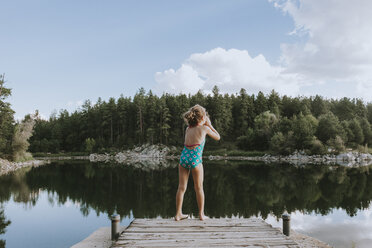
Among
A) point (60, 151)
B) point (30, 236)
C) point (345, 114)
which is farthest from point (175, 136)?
point (30, 236)

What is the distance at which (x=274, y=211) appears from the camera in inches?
401

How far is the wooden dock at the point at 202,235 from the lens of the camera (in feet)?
13.3

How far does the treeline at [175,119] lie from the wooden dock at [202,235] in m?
42.0

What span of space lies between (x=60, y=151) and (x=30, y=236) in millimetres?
56269

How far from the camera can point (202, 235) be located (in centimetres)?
436

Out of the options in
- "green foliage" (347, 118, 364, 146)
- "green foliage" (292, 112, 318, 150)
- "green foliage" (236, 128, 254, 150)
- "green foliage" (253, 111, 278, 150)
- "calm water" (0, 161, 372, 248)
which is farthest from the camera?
"green foliage" (236, 128, 254, 150)

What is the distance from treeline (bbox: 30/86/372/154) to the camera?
4938 cm

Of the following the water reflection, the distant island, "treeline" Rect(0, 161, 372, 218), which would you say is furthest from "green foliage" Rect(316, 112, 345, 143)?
the water reflection

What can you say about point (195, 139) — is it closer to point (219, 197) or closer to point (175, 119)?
point (219, 197)

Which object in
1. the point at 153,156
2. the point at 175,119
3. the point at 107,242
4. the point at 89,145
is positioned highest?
the point at 175,119

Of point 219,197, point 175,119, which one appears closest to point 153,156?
point 175,119

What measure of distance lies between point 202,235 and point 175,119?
5059cm

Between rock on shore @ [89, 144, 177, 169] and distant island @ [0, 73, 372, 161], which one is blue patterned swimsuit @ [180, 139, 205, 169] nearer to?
distant island @ [0, 73, 372, 161]

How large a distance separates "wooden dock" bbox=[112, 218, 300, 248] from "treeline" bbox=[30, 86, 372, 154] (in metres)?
42.0
